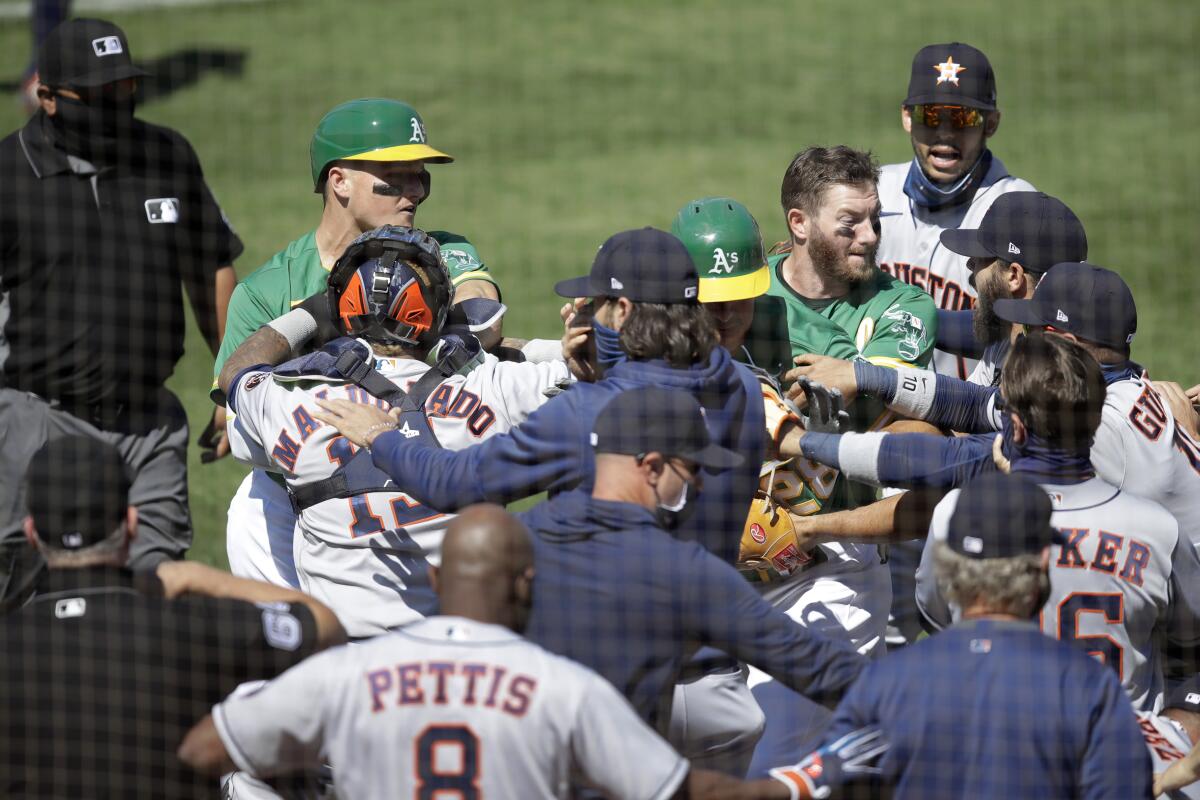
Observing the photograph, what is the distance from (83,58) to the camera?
5.42 m

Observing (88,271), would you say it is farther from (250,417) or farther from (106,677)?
(106,677)

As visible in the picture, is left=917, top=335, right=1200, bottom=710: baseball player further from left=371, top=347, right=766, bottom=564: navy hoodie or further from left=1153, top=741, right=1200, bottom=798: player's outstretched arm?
left=371, top=347, right=766, bottom=564: navy hoodie

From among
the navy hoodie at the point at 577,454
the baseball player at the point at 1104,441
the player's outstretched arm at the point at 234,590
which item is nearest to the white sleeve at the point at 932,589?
the baseball player at the point at 1104,441

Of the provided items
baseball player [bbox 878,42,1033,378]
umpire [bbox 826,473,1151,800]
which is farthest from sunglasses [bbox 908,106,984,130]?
umpire [bbox 826,473,1151,800]

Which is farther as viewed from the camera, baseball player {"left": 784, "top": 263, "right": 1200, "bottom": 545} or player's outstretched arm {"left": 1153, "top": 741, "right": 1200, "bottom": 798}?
baseball player {"left": 784, "top": 263, "right": 1200, "bottom": 545}

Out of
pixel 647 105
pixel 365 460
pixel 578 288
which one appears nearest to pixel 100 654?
pixel 365 460

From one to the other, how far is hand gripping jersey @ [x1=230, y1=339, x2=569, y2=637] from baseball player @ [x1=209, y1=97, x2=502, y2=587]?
716 mm

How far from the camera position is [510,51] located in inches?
732

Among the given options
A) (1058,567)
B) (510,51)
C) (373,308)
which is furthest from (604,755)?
(510,51)

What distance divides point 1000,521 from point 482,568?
3.63ft

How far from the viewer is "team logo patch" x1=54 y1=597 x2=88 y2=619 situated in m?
3.28

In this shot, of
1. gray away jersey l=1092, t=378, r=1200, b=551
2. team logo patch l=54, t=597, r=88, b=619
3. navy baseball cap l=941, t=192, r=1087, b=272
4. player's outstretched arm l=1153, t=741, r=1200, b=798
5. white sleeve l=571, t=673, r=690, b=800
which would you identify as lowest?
player's outstretched arm l=1153, t=741, r=1200, b=798

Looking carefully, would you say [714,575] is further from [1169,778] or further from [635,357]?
[1169,778]

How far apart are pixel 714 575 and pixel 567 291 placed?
3.39 ft
